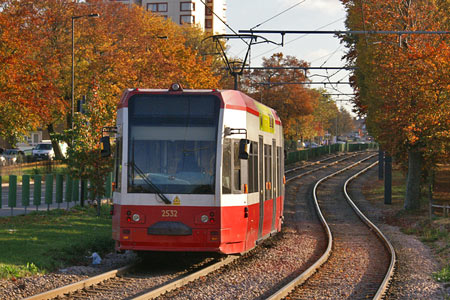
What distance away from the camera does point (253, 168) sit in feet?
50.1

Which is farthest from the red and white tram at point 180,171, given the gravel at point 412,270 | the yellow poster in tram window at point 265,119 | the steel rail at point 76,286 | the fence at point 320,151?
the fence at point 320,151

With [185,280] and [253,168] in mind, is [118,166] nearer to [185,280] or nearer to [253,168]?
[185,280]

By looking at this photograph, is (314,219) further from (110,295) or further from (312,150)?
(312,150)

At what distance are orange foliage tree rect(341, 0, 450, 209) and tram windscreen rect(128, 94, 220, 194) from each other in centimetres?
1570

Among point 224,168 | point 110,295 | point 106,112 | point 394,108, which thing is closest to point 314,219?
point 394,108

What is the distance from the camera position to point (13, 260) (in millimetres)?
13625

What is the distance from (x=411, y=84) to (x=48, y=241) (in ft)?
54.0

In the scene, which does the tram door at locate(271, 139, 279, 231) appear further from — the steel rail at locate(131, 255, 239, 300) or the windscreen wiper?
the windscreen wiper

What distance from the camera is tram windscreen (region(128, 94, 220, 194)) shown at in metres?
13.5

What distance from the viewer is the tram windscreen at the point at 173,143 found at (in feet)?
44.2

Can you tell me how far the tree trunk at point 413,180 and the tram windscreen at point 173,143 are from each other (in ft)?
66.0

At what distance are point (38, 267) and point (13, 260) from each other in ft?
1.80

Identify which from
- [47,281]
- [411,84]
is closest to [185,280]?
[47,281]

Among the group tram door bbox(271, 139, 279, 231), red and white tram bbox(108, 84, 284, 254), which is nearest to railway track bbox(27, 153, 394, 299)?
red and white tram bbox(108, 84, 284, 254)
